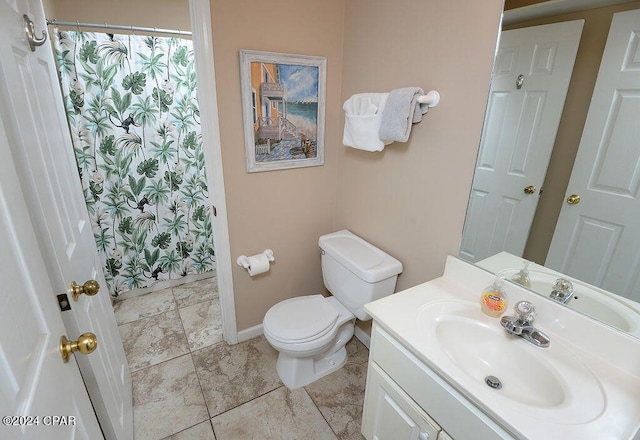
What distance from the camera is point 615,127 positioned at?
93 centimetres

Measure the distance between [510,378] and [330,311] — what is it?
939mm

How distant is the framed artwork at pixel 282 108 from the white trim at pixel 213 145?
158 mm

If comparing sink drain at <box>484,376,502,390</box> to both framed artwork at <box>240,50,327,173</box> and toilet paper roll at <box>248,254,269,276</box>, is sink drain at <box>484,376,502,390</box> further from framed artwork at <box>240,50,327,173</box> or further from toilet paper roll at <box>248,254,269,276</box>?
framed artwork at <box>240,50,327,173</box>

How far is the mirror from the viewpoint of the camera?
949 millimetres

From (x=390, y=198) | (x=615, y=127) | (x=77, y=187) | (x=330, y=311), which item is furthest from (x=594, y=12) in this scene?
(x=77, y=187)

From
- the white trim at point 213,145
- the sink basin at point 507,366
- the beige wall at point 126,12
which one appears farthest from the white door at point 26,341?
the beige wall at point 126,12

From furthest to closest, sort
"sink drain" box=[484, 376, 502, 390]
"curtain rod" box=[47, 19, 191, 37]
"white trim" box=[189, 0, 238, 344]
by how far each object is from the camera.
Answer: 1. "curtain rod" box=[47, 19, 191, 37]
2. "white trim" box=[189, 0, 238, 344]
3. "sink drain" box=[484, 376, 502, 390]

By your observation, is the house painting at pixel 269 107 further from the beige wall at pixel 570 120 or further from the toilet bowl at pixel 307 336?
the beige wall at pixel 570 120

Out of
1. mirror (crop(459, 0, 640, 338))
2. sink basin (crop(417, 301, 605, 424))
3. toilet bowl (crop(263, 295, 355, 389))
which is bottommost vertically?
toilet bowl (crop(263, 295, 355, 389))

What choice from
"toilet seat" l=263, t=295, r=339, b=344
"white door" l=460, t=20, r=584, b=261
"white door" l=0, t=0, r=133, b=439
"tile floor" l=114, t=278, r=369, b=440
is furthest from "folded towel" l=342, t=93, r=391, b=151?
"tile floor" l=114, t=278, r=369, b=440

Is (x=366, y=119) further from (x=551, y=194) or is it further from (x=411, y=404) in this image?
(x=411, y=404)

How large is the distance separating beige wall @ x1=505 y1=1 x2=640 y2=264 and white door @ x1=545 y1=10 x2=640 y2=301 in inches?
0.7

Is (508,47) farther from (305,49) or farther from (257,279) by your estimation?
(257,279)

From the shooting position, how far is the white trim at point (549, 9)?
3.01ft
